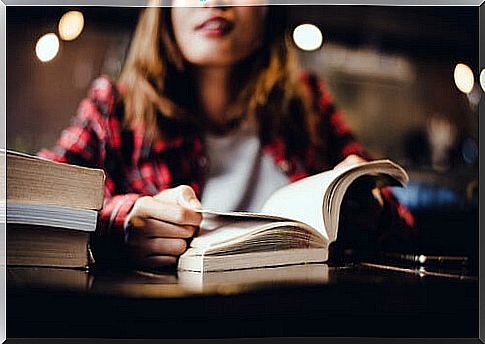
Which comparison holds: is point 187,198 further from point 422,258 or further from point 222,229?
point 422,258

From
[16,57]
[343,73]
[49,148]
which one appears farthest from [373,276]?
[16,57]

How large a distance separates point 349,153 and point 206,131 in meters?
0.22

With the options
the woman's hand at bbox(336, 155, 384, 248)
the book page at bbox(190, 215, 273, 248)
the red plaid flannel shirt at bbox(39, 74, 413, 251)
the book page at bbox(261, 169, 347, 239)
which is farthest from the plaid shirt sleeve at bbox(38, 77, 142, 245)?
the woman's hand at bbox(336, 155, 384, 248)

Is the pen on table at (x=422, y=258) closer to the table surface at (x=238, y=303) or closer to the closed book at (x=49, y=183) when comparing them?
the table surface at (x=238, y=303)

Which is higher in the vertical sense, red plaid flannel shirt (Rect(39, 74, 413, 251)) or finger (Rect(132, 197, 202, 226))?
red plaid flannel shirt (Rect(39, 74, 413, 251))

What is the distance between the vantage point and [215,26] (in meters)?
1.21

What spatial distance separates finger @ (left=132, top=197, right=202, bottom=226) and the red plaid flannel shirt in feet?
0.05

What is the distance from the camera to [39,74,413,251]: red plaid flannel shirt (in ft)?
3.84

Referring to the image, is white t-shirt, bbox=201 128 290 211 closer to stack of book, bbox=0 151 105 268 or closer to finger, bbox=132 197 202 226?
finger, bbox=132 197 202 226

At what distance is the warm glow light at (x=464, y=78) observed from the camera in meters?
1.21

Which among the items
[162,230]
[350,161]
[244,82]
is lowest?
[162,230]

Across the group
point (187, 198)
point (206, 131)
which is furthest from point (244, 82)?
point (187, 198)

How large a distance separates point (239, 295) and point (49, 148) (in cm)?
36

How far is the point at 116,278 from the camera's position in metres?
1.14
